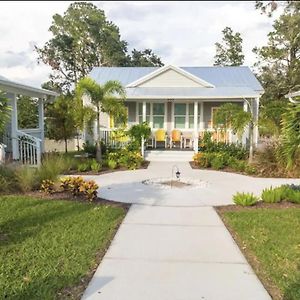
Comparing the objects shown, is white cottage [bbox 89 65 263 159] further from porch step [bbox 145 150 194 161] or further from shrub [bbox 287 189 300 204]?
shrub [bbox 287 189 300 204]

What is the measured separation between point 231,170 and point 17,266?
10.7m

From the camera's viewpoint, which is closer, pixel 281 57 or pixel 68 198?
pixel 68 198

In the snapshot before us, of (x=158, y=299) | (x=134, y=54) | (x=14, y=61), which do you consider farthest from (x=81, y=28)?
(x=158, y=299)

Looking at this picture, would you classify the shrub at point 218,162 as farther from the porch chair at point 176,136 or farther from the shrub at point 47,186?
the shrub at point 47,186

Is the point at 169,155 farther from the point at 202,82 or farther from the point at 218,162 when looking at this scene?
the point at 202,82

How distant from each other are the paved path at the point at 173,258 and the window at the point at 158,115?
1178cm

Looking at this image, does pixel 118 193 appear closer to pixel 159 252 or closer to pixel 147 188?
pixel 147 188

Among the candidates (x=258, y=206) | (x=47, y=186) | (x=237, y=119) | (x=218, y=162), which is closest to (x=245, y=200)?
(x=258, y=206)

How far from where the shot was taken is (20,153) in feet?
45.8

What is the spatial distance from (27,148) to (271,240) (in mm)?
10682

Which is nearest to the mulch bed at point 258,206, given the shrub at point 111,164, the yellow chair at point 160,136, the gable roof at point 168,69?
the shrub at point 111,164

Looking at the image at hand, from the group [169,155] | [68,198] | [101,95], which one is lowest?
[68,198]

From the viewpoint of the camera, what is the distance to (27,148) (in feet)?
45.1

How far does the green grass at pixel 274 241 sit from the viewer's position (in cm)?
419
